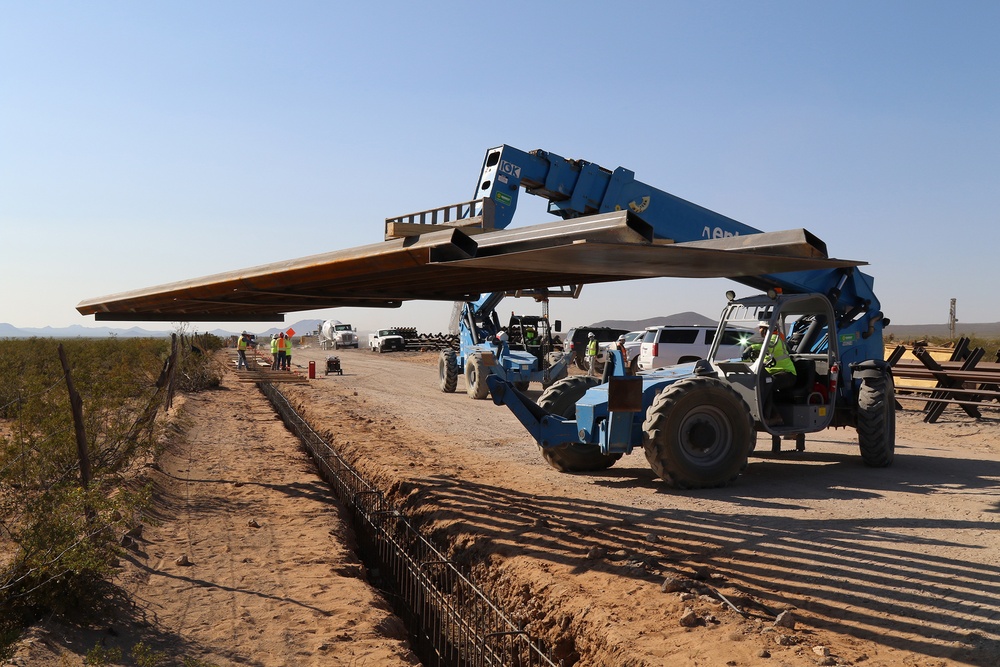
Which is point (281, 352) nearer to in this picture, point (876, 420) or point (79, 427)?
point (79, 427)

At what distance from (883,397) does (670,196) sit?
4202mm

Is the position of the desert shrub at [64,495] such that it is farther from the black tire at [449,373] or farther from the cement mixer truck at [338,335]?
the cement mixer truck at [338,335]

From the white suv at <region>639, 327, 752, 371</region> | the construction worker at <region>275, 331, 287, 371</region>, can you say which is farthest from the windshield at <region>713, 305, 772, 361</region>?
the construction worker at <region>275, 331, 287, 371</region>

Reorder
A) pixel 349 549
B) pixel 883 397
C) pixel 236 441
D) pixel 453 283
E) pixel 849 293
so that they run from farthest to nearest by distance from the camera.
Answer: pixel 236 441 → pixel 849 293 → pixel 883 397 → pixel 453 283 → pixel 349 549

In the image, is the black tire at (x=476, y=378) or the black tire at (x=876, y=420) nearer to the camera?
the black tire at (x=876, y=420)

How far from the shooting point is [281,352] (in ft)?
95.3

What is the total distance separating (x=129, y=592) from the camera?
611cm

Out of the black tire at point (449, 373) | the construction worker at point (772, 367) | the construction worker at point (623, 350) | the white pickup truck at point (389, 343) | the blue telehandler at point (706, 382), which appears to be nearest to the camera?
the blue telehandler at point (706, 382)

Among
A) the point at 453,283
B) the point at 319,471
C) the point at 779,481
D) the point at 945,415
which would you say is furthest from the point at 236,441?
the point at 945,415

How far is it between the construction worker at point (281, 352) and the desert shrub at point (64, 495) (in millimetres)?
15181

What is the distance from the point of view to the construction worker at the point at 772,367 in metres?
9.95

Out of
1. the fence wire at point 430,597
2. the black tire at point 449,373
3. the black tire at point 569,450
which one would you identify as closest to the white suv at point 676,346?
the black tire at point 449,373

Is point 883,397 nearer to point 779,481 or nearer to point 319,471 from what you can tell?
point 779,481

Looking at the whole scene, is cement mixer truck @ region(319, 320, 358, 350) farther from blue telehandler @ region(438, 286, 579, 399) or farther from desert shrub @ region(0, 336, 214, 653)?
desert shrub @ region(0, 336, 214, 653)
